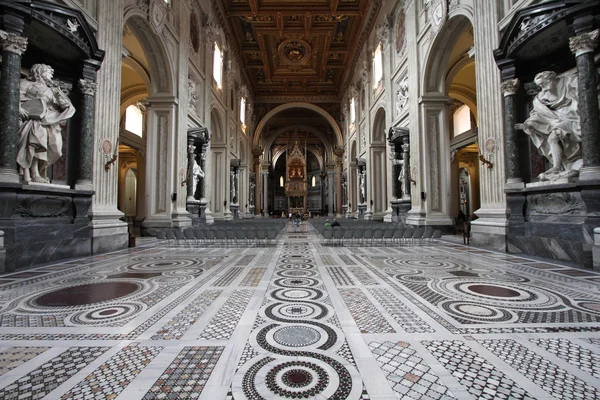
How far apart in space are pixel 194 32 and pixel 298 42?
8634 millimetres

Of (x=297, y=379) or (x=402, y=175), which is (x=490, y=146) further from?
(x=297, y=379)

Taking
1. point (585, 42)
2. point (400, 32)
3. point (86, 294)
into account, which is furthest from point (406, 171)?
point (86, 294)

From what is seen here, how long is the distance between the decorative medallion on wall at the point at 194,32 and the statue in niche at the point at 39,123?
7740mm

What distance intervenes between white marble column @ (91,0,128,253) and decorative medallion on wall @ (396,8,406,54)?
9948mm

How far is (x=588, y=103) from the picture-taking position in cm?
428

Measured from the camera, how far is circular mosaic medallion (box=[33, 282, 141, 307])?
276 centimetres

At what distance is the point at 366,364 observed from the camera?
1635mm

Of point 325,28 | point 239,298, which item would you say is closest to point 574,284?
point 239,298

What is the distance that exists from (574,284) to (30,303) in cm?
594

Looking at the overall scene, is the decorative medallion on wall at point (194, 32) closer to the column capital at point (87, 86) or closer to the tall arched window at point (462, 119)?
the column capital at point (87, 86)

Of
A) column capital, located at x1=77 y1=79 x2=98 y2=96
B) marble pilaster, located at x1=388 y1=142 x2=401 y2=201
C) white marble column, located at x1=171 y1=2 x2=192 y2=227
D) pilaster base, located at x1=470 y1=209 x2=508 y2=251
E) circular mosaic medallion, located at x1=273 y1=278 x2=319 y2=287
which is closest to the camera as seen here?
circular mosaic medallion, located at x1=273 y1=278 x2=319 y2=287

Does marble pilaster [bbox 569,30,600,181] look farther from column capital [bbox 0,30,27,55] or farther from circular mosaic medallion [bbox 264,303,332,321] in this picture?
column capital [bbox 0,30,27,55]

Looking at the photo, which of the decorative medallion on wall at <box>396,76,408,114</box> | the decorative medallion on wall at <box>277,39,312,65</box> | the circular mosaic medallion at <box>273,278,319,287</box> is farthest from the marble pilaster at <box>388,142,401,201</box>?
the decorative medallion on wall at <box>277,39,312,65</box>

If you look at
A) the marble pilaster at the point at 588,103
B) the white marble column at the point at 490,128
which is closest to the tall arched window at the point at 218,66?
the white marble column at the point at 490,128
